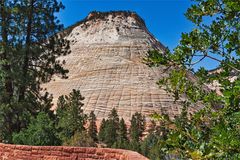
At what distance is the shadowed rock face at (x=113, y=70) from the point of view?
5709cm

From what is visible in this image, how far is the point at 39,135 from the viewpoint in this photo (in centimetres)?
1538

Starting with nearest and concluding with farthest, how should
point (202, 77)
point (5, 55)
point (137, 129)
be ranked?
1. point (202, 77)
2. point (5, 55)
3. point (137, 129)

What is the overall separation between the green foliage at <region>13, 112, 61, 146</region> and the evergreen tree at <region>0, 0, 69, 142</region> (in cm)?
192

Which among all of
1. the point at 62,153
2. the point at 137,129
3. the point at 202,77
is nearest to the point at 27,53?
the point at 62,153

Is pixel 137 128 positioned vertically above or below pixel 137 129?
above

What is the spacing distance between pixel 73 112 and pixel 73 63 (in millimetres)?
42689

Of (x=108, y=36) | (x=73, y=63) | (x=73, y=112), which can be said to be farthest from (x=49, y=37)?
(x=108, y=36)

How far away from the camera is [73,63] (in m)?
72.9

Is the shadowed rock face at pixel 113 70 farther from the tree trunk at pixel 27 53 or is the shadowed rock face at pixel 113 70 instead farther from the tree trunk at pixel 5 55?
the tree trunk at pixel 5 55

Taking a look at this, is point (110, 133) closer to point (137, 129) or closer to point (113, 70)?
point (137, 129)

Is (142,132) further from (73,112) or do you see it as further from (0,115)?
(0,115)

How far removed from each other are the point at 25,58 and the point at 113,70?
50460 millimetres

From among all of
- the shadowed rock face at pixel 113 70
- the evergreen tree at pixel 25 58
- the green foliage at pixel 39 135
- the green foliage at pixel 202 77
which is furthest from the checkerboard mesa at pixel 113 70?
the green foliage at pixel 202 77

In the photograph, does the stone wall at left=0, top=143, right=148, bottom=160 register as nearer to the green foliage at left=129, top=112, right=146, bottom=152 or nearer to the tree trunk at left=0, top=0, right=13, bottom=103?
the tree trunk at left=0, top=0, right=13, bottom=103
